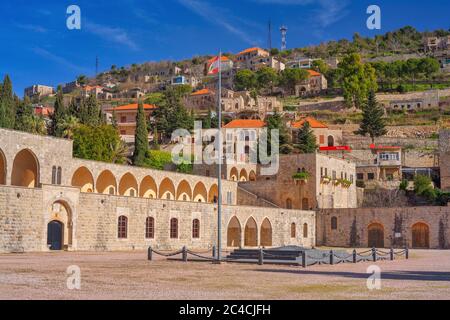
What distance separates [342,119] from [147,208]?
65.3 metres

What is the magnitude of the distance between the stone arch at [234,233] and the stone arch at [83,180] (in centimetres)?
1150

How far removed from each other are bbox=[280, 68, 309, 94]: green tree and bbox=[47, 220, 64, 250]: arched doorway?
96.6 meters

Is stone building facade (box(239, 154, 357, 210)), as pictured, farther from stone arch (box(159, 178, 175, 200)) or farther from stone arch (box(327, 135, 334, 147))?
stone arch (box(327, 135, 334, 147))

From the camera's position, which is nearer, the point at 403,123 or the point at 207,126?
the point at 207,126

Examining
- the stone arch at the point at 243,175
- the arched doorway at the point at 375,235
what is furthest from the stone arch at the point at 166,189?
the arched doorway at the point at 375,235

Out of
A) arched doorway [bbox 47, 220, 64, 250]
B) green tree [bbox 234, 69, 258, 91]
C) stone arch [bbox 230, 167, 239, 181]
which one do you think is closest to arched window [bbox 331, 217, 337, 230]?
stone arch [bbox 230, 167, 239, 181]

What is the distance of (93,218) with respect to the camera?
34219 mm

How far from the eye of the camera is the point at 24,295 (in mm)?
11438

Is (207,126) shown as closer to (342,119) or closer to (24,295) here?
(342,119)

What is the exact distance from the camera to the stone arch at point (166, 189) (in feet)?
176

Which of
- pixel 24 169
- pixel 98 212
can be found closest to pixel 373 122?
pixel 24 169

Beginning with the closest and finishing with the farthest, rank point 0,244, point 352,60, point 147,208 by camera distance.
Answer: point 0,244 → point 147,208 → point 352,60

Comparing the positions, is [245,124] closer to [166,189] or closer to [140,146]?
[140,146]
